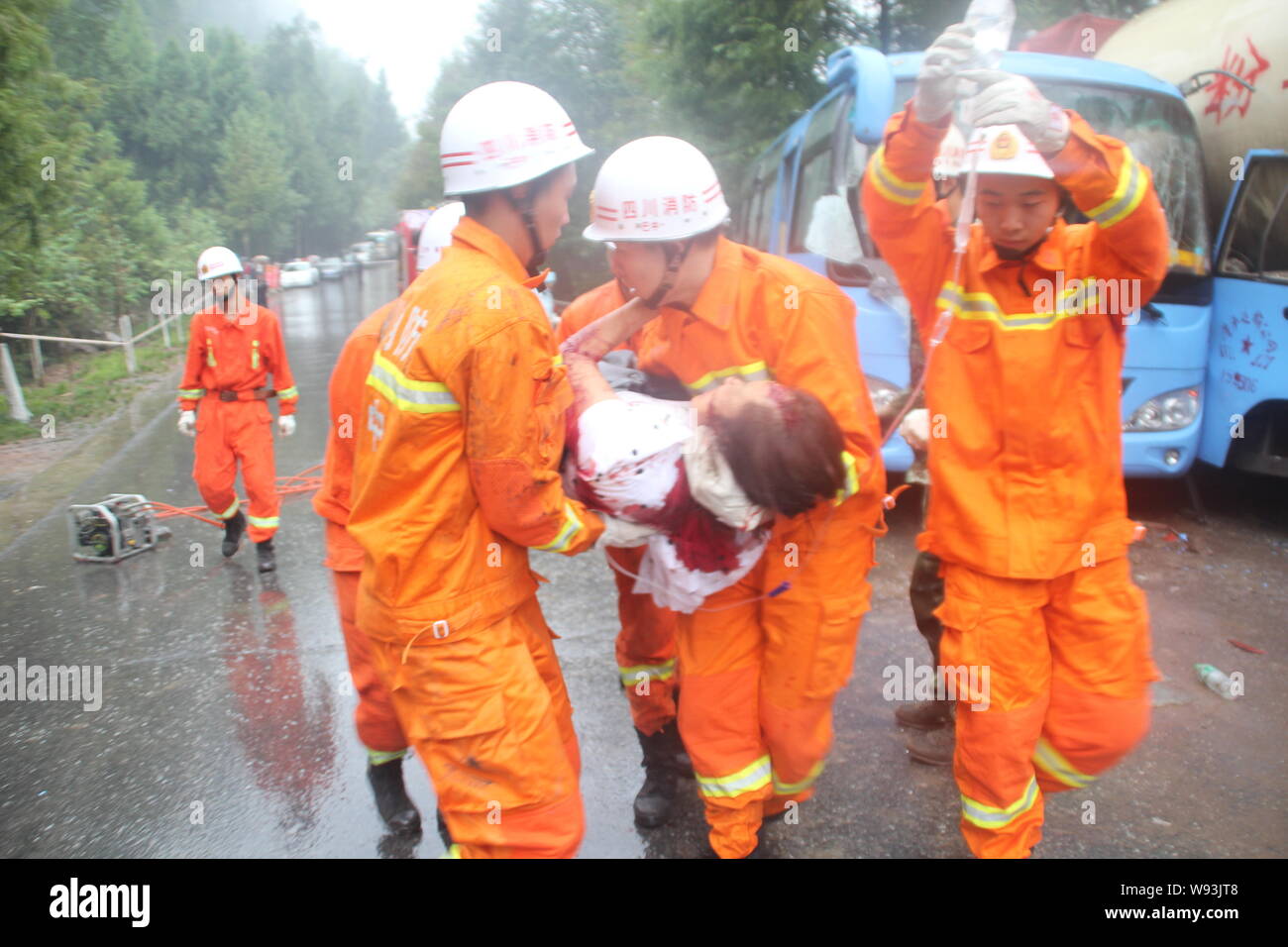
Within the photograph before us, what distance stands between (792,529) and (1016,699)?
724 millimetres

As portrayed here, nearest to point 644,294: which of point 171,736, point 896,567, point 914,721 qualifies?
point 914,721

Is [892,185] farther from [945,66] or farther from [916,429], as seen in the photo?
[916,429]

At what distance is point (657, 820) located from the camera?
10.0ft

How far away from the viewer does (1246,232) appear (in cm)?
569

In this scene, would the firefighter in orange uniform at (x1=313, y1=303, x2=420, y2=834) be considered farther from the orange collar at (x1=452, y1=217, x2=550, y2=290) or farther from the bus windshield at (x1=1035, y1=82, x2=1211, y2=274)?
the bus windshield at (x1=1035, y1=82, x2=1211, y2=274)

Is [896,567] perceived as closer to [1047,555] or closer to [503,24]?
[1047,555]

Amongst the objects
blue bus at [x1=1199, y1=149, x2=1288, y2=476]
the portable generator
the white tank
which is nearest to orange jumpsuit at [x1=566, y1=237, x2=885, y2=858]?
blue bus at [x1=1199, y1=149, x2=1288, y2=476]

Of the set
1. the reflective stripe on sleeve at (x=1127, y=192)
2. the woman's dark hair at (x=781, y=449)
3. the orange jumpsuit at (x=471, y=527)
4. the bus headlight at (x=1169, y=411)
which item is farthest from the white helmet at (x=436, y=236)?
the bus headlight at (x=1169, y=411)

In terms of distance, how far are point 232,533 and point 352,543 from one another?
3.44 meters

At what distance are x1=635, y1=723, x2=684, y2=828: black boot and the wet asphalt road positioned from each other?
55 mm

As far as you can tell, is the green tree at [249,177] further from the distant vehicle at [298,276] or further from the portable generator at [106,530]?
the portable generator at [106,530]

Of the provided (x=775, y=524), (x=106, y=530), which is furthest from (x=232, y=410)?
(x=775, y=524)

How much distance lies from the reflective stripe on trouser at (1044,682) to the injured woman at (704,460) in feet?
2.02

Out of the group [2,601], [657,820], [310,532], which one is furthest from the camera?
[310,532]
